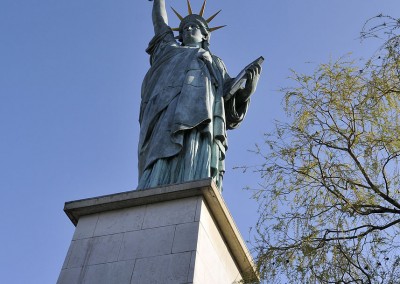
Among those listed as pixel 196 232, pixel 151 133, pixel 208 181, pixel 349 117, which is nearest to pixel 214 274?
pixel 196 232

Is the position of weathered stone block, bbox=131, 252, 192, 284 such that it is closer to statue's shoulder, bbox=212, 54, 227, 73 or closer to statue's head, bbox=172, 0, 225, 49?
statue's shoulder, bbox=212, 54, 227, 73

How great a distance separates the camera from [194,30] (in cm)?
1368

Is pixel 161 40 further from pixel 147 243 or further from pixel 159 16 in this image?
pixel 147 243

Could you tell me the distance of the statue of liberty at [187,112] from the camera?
10.1 meters

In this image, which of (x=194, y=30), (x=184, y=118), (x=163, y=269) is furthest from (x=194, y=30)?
(x=163, y=269)

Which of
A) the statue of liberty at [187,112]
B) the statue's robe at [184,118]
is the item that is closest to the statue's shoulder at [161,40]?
the statue of liberty at [187,112]

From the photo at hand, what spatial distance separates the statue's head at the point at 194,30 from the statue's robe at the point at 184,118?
882 mm

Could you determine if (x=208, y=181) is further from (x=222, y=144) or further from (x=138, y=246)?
(x=222, y=144)

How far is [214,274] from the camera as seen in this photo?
8.37 meters

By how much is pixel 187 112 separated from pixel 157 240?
277 cm

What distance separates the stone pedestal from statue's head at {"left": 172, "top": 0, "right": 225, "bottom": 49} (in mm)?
5277

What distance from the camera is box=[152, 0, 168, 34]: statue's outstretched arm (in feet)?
46.2

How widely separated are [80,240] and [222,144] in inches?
120

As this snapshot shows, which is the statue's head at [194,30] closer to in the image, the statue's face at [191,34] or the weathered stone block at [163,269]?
the statue's face at [191,34]
